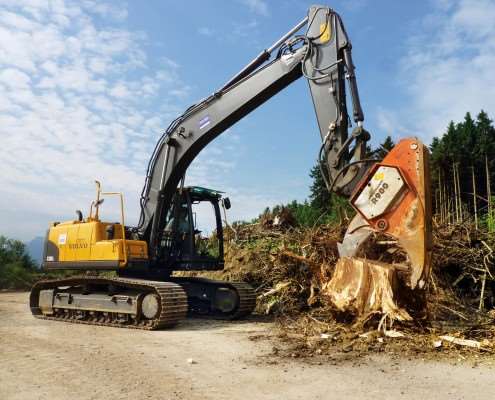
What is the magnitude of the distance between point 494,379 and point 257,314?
6.36 metres

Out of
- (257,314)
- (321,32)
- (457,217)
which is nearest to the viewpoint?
(321,32)

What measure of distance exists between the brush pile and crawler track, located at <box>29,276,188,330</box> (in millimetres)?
1808

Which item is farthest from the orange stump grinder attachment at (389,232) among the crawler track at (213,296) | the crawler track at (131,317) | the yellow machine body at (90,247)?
the yellow machine body at (90,247)

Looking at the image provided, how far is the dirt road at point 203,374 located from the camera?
4.24 metres

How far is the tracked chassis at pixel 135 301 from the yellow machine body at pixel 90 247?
32cm

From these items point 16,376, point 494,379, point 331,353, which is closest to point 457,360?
point 494,379

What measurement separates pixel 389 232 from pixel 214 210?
5.28 m

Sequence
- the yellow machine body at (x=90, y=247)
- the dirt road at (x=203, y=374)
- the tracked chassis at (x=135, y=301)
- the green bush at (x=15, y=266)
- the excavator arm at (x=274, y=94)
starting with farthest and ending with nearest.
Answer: the green bush at (x=15, y=266) < the yellow machine body at (x=90, y=247) < the tracked chassis at (x=135, y=301) < the excavator arm at (x=274, y=94) < the dirt road at (x=203, y=374)

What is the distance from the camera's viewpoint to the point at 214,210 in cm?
1060

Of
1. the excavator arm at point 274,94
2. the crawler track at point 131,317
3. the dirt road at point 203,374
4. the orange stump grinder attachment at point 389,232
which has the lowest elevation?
the dirt road at point 203,374

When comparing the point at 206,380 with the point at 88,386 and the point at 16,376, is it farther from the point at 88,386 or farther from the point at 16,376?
the point at 16,376

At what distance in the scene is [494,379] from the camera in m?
4.52

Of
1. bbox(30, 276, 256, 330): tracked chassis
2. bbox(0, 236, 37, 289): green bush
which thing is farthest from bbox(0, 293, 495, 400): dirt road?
bbox(0, 236, 37, 289): green bush

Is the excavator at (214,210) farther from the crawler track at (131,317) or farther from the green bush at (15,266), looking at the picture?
the green bush at (15,266)
